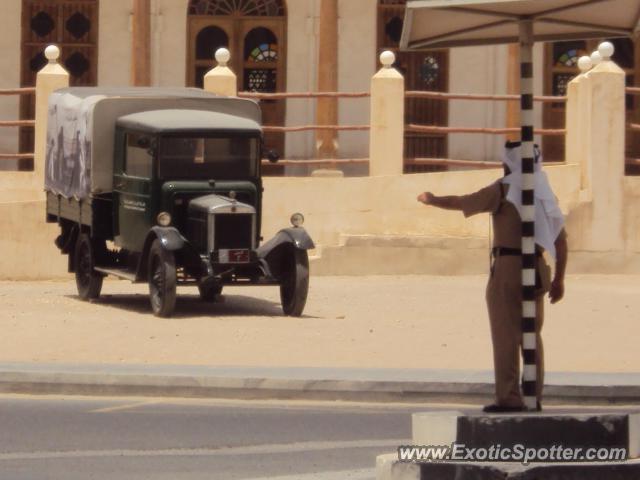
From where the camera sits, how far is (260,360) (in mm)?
15062

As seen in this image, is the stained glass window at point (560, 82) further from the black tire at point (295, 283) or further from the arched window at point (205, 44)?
the black tire at point (295, 283)

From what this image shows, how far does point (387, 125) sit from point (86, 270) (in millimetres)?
5340

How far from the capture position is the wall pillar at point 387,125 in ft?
78.9

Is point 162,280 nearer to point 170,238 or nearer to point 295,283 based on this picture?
point 170,238

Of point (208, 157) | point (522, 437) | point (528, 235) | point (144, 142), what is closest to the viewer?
point (522, 437)

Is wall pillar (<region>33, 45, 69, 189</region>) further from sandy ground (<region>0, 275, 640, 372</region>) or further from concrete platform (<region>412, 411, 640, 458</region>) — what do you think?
concrete platform (<region>412, 411, 640, 458</region>)

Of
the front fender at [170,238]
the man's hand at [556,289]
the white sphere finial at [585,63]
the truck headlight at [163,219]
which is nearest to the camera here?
the man's hand at [556,289]

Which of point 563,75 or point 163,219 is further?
point 563,75

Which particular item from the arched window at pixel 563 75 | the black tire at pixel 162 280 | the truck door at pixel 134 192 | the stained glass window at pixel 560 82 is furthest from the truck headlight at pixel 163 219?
the stained glass window at pixel 560 82

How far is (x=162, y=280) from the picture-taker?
59.8ft

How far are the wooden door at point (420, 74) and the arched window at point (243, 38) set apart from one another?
1.67 metres

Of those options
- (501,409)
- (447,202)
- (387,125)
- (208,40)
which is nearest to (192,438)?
(501,409)

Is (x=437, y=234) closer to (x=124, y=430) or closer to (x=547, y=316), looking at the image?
(x=547, y=316)

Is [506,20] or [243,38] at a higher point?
[243,38]
